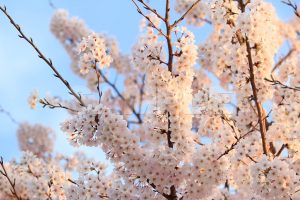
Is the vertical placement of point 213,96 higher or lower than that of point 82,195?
higher

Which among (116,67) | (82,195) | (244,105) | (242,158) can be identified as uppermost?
(116,67)

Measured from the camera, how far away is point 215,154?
16.9 feet

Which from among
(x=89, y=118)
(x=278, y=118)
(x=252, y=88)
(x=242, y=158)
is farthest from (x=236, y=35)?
(x=89, y=118)

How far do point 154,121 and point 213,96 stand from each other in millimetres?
1677

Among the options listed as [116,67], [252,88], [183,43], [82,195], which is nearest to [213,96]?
[252,88]

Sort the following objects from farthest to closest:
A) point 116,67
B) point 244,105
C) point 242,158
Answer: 1. point 116,67
2. point 244,105
3. point 242,158

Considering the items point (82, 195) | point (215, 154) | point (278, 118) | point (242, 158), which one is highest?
point (278, 118)

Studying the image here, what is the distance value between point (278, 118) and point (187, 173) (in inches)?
84.1

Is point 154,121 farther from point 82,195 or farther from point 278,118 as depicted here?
point 278,118

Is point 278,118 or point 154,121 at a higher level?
→ point 278,118

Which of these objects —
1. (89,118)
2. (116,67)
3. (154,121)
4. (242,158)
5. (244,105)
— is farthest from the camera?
(116,67)

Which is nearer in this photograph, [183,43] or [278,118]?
[183,43]

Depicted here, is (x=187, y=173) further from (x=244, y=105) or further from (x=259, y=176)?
(x=244, y=105)

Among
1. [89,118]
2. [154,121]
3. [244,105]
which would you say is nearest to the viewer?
[89,118]
